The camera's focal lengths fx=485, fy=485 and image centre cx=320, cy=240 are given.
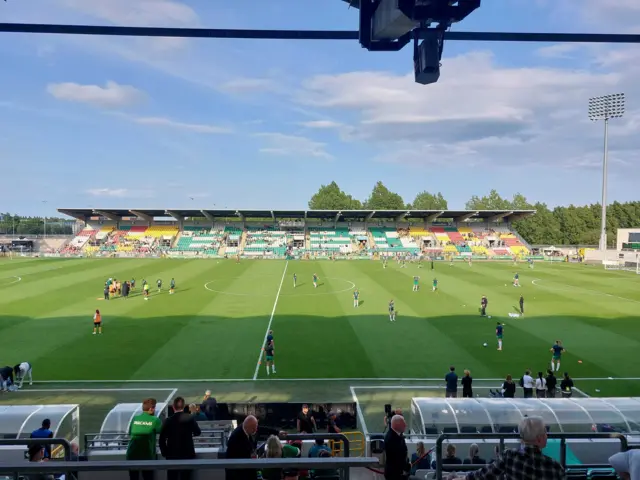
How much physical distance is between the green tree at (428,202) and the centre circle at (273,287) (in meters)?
118

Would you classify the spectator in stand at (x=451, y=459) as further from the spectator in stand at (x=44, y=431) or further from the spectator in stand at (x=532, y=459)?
the spectator in stand at (x=44, y=431)

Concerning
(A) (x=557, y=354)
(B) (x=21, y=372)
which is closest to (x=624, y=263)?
(A) (x=557, y=354)

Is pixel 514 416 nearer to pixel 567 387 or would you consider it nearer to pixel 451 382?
pixel 451 382

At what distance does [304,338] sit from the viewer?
23406 mm

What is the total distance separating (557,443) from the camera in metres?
7.35

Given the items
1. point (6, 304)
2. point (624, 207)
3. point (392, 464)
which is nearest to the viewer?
point (392, 464)

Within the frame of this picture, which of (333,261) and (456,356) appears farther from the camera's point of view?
(333,261)

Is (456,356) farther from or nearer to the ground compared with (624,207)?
nearer to the ground

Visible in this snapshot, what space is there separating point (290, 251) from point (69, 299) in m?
43.2

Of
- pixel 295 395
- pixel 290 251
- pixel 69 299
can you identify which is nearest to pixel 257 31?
pixel 295 395

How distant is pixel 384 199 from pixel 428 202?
24355 mm

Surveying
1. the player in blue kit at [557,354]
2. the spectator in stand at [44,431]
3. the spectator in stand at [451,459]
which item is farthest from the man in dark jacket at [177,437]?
the player in blue kit at [557,354]

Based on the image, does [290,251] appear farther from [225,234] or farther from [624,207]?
[624,207]

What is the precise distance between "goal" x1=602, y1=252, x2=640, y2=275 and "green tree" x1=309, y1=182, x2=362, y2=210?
8521 cm
